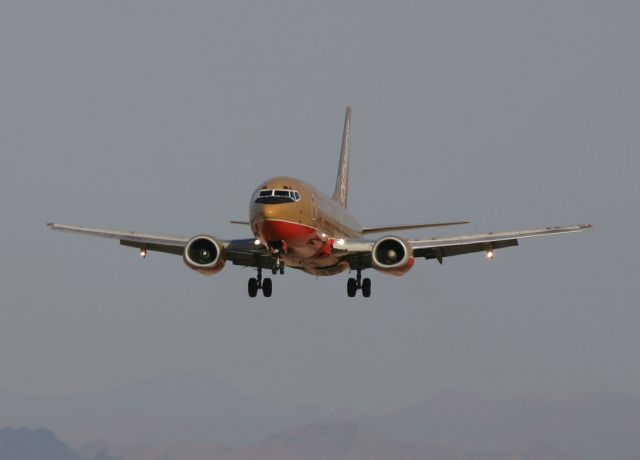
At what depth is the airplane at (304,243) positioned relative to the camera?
54.0 meters

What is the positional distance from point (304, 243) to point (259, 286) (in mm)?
6889

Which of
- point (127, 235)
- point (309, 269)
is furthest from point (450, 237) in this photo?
point (127, 235)

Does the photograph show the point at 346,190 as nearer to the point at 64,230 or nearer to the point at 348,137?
the point at 348,137

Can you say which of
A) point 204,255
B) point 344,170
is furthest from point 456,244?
point 344,170

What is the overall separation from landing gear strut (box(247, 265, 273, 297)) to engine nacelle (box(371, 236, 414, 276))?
628 centimetres

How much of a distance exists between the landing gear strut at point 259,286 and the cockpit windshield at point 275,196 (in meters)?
7.61

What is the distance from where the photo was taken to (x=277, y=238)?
5388 cm

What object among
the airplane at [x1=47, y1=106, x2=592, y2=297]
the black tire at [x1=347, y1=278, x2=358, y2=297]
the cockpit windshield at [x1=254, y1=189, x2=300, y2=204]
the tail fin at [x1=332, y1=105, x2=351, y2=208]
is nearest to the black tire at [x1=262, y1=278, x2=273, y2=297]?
the airplane at [x1=47, y1=106, x2=592, y2=297]

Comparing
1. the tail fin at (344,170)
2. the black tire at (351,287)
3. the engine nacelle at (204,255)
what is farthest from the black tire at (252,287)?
the tail fin at (344,170)

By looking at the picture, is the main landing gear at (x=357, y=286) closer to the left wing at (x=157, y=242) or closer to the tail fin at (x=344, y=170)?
the left wing at (x=157, y=242)

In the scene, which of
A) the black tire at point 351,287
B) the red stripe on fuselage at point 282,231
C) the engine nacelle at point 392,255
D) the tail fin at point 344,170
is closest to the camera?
the red stripe on fuselage at point 282,231

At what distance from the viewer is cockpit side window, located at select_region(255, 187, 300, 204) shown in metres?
53.7

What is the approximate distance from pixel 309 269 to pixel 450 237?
7010 millimetres

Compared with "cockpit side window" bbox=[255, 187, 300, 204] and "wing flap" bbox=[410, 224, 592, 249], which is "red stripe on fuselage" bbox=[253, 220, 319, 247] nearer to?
"cockpit side window" bbox=[255, 187, 300, 204]
